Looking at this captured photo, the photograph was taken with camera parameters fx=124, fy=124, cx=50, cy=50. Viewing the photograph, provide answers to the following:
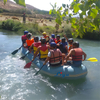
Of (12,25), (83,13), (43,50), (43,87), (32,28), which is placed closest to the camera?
(83,13)

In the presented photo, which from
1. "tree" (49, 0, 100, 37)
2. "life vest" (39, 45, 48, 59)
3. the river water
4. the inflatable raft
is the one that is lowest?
the river water

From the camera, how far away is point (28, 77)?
4.48 m

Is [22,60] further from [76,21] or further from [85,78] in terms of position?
[76,21]

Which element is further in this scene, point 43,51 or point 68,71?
point 43,51

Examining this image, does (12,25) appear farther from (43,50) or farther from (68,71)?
(68,71)

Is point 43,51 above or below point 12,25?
below

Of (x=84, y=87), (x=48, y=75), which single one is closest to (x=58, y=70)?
(x=48, y=75)

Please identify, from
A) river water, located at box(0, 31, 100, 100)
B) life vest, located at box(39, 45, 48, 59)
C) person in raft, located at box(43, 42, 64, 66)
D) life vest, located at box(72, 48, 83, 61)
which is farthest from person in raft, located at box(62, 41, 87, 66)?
A: life vest, located at box(39, 45, 48, 59)

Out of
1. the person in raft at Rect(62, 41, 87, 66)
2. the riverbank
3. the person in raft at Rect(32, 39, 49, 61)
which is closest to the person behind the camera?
the person in raft at Rect(62, 41, 87, 66)

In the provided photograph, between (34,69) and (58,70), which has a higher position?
(58,70)

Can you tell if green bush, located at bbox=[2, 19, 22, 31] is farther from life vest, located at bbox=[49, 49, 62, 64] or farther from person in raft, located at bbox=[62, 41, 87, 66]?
person in raft, located at bbox=[62, 41, 87, 66]

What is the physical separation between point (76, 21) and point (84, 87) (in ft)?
9.66

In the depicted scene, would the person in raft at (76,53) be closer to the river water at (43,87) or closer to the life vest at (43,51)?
the river water at (43,87)

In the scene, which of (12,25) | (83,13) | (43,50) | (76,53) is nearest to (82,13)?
(83,13)
